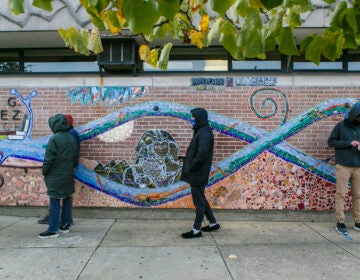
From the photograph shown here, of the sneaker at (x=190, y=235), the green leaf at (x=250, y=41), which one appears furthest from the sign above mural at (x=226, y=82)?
the green leaf at (x=250, y=41)

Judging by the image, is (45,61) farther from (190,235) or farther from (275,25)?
(275,25)

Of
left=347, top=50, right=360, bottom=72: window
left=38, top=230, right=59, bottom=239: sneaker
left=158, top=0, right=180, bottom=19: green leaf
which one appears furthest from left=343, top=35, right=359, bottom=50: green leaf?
left=38, top=230, right=59, bottom=239: sneaker

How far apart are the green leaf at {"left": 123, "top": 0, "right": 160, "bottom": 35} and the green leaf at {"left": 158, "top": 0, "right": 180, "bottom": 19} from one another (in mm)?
56

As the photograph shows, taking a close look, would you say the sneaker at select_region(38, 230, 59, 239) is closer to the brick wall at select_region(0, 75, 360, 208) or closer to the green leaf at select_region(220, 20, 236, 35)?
the brick wall at select_region(0, 75, 360, 208)

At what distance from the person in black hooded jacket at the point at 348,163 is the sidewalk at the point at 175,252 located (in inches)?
11.6

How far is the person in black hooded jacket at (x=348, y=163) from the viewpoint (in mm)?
4695

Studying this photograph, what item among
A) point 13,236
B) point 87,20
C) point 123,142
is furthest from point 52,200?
point 87,20

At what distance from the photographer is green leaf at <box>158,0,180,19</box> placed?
1562 mm

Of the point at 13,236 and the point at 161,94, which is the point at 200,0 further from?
the point at 13,236

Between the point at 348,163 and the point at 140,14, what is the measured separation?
437 centimetres

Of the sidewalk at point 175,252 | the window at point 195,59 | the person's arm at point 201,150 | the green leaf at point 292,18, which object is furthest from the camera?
the window at point 195,59

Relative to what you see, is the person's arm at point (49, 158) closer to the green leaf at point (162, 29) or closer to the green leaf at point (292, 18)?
the green leaf at point (162, 29)

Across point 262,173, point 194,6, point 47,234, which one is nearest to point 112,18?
point 194,6

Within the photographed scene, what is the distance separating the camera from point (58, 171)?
446 centimetres
